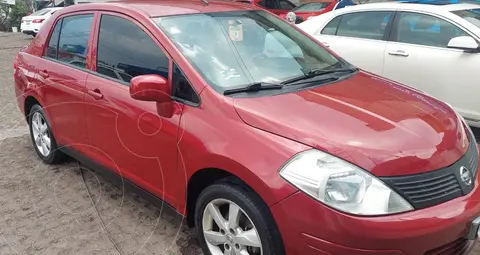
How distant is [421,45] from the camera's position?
505cm

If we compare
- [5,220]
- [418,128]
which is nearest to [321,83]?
[418,128]

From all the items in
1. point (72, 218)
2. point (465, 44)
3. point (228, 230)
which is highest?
point (465, 44)

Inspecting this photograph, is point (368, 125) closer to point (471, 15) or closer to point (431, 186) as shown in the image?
point (431, 186)

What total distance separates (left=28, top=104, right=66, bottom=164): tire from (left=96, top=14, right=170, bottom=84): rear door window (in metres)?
1.20

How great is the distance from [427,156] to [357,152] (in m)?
0.38

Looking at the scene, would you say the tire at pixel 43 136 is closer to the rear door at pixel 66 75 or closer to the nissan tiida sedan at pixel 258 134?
the rear door at pixel 66 75

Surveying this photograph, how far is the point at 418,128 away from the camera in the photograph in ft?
7.96

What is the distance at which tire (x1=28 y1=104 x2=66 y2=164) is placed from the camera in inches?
169

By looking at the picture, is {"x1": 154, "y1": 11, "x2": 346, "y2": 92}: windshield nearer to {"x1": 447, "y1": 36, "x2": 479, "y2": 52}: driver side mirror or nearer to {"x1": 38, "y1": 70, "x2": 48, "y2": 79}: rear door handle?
{"x1": 38, "y1": 70, "x2": 48, "y2": 79}: rear door handle

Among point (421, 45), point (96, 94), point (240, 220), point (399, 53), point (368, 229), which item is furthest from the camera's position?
point (399, 53)

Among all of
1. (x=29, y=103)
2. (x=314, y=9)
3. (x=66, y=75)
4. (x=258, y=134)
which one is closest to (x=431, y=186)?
(x=258, y=134)

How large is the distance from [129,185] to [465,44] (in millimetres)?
3554

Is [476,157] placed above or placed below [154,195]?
above

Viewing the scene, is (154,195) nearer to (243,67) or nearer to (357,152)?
(243,67)
